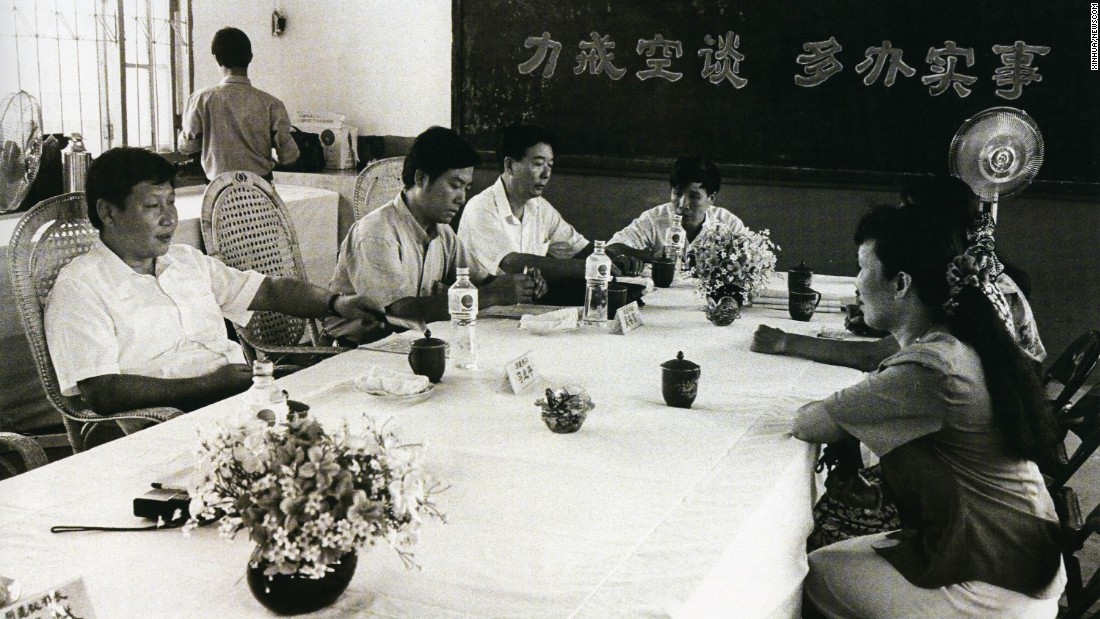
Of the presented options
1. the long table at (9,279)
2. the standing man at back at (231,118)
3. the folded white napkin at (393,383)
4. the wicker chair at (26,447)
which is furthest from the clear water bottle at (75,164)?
the folded white napkin at (393,383)

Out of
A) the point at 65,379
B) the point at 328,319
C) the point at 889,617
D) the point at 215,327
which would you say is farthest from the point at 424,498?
the point at 328,319

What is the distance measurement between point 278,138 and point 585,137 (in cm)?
162

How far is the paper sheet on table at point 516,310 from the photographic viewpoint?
3.02 m

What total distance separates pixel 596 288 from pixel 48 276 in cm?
141

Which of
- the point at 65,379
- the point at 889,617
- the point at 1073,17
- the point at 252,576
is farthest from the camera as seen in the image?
the point at 1073,17

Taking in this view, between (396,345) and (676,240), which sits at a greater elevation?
(676,240)

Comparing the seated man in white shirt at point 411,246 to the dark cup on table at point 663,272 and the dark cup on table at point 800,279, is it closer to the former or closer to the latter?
the dark cup on table at point 663,272

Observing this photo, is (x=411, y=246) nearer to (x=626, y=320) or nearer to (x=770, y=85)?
(x=626, y=320)

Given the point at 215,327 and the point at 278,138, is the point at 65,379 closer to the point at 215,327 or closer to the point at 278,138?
the point at 215,327

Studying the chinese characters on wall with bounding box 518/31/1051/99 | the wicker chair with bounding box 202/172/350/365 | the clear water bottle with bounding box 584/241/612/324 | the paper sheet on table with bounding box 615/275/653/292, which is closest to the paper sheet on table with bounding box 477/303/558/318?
the clear water bottle with bounding box 584/241/612/324

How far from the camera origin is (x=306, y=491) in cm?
117

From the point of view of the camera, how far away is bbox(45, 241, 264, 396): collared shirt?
7.44ft

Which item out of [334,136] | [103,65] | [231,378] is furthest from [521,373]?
[334,136]

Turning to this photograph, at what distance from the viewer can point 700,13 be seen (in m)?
5.21
